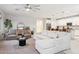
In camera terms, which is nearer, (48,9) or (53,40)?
(48,9)

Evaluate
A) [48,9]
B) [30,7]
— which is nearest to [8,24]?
[30,7]

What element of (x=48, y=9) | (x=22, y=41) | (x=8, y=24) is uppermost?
(x=48, y=9)

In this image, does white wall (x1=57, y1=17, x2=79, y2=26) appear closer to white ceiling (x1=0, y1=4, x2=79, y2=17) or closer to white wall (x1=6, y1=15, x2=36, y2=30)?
white ceiling (x1=0, y1=4, x2=79, y2=17)

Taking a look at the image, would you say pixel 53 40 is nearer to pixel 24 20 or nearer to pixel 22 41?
pixel 22 41

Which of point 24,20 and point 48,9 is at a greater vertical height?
point 48,9

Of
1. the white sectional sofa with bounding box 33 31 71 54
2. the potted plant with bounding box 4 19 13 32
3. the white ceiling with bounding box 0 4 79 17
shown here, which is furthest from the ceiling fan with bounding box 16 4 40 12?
the white sectional sofa with bounding box 33 31 71 54

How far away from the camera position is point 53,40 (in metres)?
2.33

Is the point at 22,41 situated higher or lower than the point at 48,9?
lower

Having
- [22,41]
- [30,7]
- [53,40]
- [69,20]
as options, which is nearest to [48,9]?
[30,7]

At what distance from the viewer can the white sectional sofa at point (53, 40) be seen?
7.49 feet

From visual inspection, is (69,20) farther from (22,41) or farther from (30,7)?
(22,41)

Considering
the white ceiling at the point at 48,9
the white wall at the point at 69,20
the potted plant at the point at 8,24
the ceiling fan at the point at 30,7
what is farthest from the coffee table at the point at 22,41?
the white wall at the point at 69,20
